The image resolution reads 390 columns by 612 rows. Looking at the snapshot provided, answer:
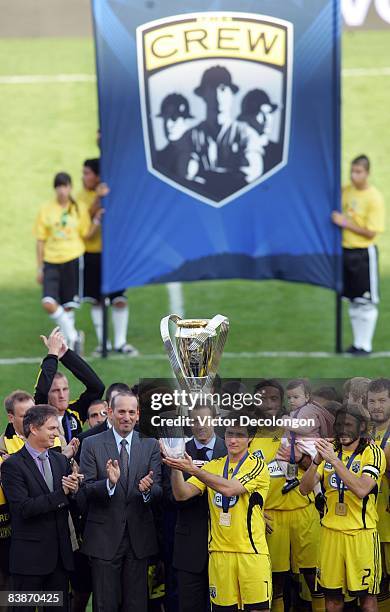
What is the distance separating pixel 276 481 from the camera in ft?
27.6

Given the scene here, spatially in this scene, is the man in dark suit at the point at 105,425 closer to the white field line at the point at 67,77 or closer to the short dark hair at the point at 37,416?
the short dark hair at the point at 37,416

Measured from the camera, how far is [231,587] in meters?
7.80

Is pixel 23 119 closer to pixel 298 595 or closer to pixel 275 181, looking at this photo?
pixel 275 181

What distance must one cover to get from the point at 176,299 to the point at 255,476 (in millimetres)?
8740

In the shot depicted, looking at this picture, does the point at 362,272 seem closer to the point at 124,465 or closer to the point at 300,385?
the point at 300,385

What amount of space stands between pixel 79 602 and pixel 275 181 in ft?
19.2

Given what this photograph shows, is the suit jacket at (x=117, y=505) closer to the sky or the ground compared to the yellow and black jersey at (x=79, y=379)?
closer to the ground

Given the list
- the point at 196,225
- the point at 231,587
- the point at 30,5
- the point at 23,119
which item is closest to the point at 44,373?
the point at 231,587

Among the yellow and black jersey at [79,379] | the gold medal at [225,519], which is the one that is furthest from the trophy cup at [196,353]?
the yellow and black jersey at [79,379]

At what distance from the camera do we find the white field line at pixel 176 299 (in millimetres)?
15890

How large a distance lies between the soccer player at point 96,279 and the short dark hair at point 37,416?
6.18 meters

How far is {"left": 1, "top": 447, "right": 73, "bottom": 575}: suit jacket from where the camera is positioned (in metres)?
7.85

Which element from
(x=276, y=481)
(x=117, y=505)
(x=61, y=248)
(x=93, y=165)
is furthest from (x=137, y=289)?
(x=117, y=505)

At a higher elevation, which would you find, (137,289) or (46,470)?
(137,289)
